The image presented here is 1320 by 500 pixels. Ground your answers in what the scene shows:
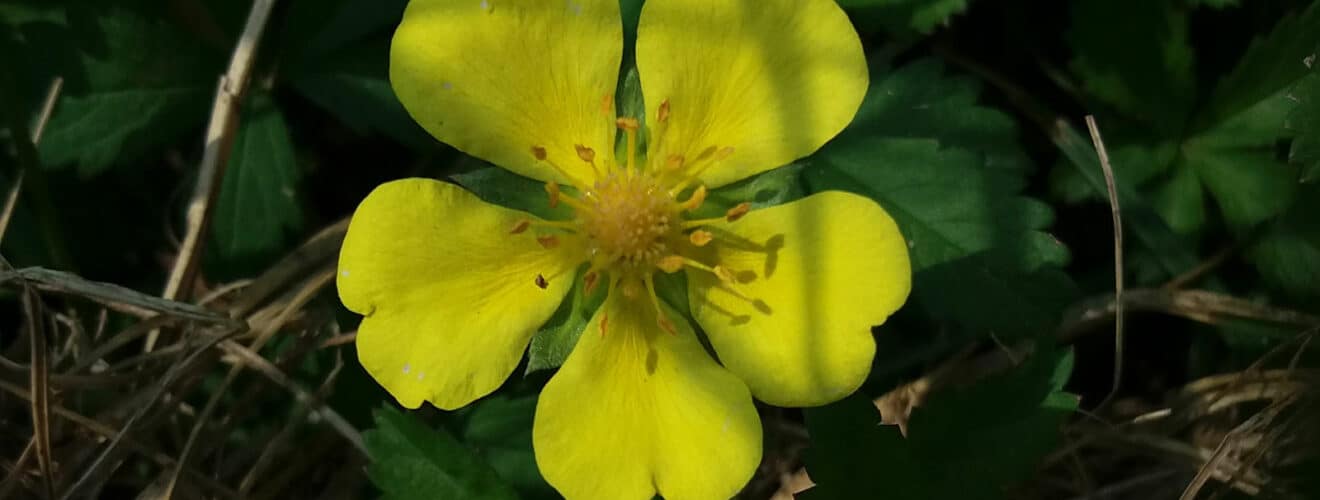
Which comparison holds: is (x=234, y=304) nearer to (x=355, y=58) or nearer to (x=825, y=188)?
(x=355, y=58)

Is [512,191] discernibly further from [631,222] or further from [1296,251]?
[1296,251]

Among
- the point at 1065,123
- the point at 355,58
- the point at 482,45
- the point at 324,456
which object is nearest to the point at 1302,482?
the point at 1065,123

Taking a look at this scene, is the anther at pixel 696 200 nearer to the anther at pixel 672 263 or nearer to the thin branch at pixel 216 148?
the anther at pixel 672 263

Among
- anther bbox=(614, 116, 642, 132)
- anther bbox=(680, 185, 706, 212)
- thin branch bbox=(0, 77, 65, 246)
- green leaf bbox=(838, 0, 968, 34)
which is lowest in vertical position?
thin branch bbox=(0, 77, 65, 246)

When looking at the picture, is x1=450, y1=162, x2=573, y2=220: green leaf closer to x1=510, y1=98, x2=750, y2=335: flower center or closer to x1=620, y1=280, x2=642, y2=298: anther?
x1=510, y1=98, x2=750, y2=335: flower center

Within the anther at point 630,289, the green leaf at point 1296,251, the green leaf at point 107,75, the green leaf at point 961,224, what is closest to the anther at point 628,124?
the anther at point 630,289

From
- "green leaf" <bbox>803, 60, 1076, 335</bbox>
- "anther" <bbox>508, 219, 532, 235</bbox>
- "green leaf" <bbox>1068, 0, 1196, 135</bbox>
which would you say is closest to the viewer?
"anther" <bbox>508, 219, 532, 235</bbox>

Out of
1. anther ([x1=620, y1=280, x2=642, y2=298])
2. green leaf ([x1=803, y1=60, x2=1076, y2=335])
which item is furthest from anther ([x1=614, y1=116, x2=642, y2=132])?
green leaf ([x1=803, y1=60, x2=1076, y2=335])

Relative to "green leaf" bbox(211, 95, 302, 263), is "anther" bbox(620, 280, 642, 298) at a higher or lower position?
higher
